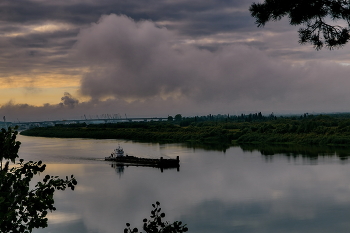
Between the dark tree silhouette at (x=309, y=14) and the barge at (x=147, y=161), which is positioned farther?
the barge at (x=147, y=161)

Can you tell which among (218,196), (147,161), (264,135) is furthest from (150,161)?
(264,135)

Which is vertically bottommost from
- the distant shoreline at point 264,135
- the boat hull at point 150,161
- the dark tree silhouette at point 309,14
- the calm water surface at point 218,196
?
the calm water surface at point 218,196

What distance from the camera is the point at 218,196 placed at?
25953 millimetres

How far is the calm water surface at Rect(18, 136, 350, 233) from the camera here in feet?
66.1

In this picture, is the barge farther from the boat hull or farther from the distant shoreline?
the distant shoreline

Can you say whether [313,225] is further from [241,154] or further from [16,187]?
[241,154]

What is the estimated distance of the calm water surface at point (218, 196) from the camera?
66.1ft

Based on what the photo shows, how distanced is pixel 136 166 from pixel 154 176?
24.6 feet

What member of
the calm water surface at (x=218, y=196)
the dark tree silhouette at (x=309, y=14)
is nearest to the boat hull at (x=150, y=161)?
the calm water surface at (x=218, y=196)

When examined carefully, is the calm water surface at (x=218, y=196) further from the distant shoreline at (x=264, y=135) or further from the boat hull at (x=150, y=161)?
the distant shoreline at (x=264, y=135)

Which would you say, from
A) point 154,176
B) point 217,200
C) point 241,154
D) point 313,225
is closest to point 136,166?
point 154,176

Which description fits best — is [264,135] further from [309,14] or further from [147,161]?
[309,14]

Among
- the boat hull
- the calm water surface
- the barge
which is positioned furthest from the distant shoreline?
the boat hull

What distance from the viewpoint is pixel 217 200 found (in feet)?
81.6
